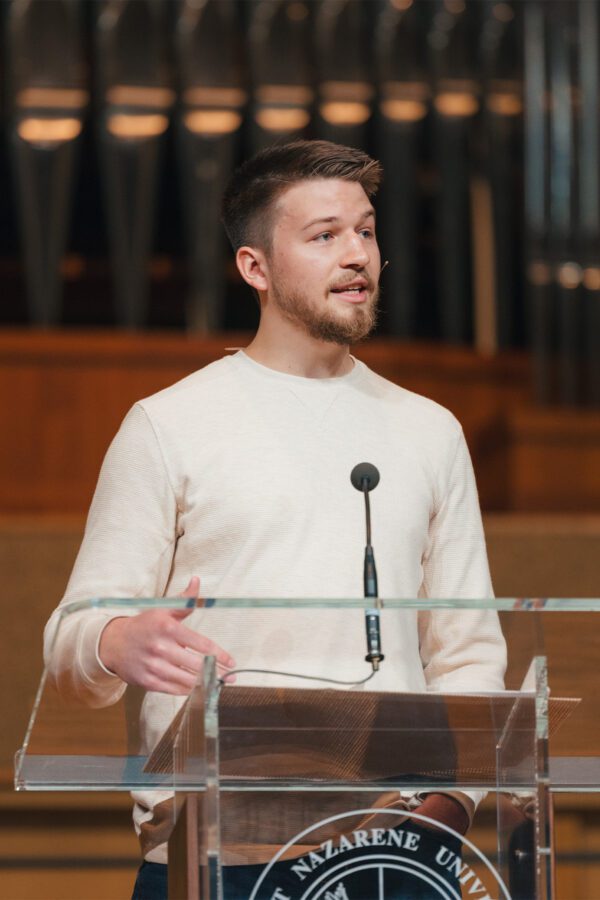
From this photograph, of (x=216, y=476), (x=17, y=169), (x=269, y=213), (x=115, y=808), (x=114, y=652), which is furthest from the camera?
(x=17, y=169)

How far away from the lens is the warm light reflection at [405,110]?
5.71 m

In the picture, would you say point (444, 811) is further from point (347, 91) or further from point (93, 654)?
point (347, 91)

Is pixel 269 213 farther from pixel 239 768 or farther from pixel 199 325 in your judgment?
pixel 199 325

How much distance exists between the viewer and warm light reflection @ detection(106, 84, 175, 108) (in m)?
5.55

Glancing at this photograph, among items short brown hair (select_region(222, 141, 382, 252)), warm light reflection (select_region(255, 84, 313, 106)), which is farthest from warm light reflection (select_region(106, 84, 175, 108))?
short brown hair (select_region(222, 141, 382, 252))

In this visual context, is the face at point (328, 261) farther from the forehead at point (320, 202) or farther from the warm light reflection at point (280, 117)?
the warm light reflection at point (280, 117)

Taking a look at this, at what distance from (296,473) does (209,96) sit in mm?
3760

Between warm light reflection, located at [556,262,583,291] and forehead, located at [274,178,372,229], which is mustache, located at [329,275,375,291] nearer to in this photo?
forehead, located at [274,178,372,229]

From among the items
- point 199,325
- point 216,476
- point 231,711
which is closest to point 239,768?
point 231,711

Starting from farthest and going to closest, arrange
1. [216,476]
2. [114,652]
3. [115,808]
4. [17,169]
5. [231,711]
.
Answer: [17,169], [115,808], [216,476], [114,652], [231,711]

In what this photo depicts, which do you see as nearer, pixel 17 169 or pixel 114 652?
pixel 114 652

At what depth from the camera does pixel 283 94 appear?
5.64 meters

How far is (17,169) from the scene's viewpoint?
217 inches

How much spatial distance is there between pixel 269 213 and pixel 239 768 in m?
0.88
